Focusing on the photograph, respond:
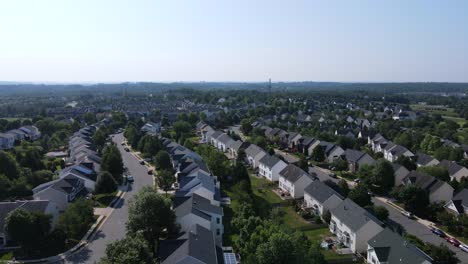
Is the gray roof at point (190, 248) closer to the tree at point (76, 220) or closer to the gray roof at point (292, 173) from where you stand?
the tree at point (76, 220)

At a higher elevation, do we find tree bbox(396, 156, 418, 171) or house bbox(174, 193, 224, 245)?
house bbox(174, 193, 224, 245)

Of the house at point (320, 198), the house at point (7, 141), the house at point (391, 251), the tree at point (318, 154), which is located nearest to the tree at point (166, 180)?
the house at point (320, 198)

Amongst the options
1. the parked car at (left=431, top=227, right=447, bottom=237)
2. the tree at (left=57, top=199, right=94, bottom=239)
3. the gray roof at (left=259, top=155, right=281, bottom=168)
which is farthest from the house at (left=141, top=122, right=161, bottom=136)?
the parked car at (left=431, top=227, right=447, bottom=237)

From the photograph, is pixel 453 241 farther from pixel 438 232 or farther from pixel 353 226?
pixel 353 226

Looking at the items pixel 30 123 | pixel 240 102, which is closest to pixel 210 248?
pixel 30 123

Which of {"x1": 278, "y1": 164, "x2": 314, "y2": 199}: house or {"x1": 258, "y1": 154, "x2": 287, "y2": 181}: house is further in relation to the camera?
{"x1": 258, "y1": 154, "x2": 287, "y2": 181}: house

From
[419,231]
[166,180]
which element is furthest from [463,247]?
[166,180]

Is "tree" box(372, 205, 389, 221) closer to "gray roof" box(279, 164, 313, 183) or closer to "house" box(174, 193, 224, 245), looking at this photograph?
"gray roof" box(279, 164, 313, 183)
